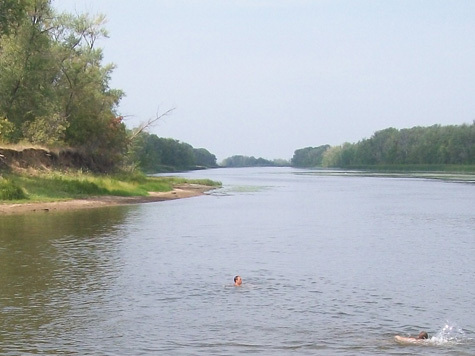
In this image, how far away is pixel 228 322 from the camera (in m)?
14.3

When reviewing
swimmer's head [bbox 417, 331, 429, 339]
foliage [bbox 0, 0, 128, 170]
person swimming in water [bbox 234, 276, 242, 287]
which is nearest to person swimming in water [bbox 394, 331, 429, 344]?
swimmer's head [bbox 417, 331, 429, 339]

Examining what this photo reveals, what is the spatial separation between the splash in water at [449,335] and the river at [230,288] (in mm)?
37

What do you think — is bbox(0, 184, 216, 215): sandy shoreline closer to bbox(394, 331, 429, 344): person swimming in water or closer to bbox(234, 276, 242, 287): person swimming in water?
bbox(234, 276, 242, 287): person swimming in water

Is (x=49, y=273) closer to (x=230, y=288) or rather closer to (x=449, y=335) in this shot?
(x=230, y=288)

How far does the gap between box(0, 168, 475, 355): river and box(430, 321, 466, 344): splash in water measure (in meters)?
0.04

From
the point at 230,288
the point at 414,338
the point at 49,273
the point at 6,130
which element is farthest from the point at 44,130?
the point at 414,338

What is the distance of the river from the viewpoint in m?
12.9

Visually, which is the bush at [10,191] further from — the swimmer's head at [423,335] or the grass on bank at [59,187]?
the swimmer's head at [423,335]

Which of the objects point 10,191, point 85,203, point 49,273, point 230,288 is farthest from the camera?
point 85,203

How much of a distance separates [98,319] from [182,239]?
45.0 ft

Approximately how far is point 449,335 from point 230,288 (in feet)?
20.4

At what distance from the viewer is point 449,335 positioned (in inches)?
522

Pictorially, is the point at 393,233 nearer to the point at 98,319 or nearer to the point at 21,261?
the point at 21,261

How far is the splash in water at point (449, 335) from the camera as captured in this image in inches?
507
